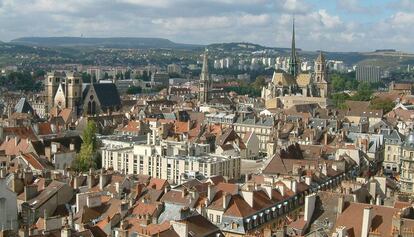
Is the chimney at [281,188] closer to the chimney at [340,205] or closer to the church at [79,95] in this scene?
the chimney at [340,205]

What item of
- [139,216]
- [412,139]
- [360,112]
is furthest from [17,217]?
[360,112]

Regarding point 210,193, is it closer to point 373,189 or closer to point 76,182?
point 373,189

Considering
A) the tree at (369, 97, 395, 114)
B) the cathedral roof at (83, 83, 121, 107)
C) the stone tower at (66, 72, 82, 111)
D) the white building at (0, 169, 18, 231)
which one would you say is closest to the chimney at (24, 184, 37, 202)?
the white building at (0, 169, 18, 231)

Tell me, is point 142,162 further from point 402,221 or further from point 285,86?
point 285,86

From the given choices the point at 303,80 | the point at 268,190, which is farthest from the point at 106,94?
the point at 268,190

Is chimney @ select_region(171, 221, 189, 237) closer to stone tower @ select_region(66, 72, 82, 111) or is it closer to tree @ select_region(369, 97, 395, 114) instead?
stone tower @ select_region(66, 72, 82, 111)

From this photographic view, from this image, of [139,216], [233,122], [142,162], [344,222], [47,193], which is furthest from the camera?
[233,122]

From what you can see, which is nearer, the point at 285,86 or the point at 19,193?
the point at 19,193
